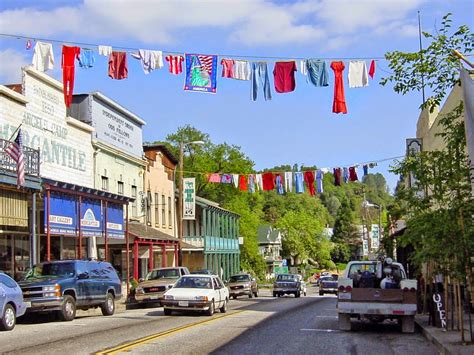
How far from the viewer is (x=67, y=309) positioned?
2133cm

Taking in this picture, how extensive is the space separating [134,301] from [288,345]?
57.9 ft

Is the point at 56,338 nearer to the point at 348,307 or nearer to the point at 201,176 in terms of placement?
the point at 348,307

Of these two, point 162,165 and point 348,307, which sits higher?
point 162,165

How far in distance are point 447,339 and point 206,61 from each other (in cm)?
1150

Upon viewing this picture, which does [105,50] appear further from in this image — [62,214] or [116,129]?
[116,129]

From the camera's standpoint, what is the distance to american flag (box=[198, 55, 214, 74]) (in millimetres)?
22328

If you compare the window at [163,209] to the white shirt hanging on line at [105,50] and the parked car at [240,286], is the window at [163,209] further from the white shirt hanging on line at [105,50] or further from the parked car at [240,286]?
the white shirt hanging on line at [105,50]

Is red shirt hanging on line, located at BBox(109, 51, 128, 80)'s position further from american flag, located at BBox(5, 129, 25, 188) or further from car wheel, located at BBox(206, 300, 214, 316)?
car wheel, located at BBox(206, 300, 214, 316)

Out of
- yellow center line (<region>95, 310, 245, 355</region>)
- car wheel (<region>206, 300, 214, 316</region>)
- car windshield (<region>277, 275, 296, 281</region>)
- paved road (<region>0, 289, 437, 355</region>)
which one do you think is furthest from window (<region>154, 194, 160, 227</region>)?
yellow center line (<region>95, 310, 245, 355</region>)

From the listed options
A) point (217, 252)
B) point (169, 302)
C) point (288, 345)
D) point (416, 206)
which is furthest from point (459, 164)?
point (217, 252)

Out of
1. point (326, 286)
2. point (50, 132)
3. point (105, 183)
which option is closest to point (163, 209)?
point (105, 183)

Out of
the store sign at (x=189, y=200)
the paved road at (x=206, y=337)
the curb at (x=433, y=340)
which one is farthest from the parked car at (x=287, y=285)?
the curb at (x=433, y=340)

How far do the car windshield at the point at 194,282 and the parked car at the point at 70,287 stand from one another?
8.35ft

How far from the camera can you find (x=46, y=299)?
812 inches
